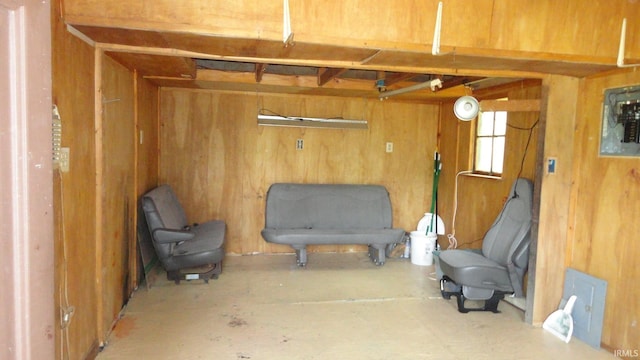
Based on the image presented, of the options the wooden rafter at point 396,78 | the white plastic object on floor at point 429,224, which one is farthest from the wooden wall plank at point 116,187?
the white plastic object on floor at point 429,224

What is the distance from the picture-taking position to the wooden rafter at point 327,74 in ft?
11.7

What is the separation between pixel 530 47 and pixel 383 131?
2792mm

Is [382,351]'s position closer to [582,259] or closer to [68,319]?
[582,259]

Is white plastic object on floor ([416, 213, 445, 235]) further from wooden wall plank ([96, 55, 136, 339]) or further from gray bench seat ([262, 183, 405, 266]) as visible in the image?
wooden wall plank ([96, 55, 136, 339])

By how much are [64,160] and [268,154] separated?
3000 millimetres

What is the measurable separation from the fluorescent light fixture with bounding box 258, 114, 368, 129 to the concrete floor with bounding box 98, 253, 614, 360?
180 centimetres

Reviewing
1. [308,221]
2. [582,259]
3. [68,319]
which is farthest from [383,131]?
[68,319]

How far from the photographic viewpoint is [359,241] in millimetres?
4500

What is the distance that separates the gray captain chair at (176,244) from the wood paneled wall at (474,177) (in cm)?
273

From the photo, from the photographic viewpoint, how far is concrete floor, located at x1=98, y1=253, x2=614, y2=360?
267 cm

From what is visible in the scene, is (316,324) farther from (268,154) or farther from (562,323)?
(268,154)

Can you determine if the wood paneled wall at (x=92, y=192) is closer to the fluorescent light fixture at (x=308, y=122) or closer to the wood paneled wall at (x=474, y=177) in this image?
the fluorescent light fixture at (x=308, y=122)

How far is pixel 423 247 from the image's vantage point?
Answer: 4758mm

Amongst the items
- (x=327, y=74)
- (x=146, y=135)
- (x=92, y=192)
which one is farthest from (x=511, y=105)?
(x=146, y=135)
